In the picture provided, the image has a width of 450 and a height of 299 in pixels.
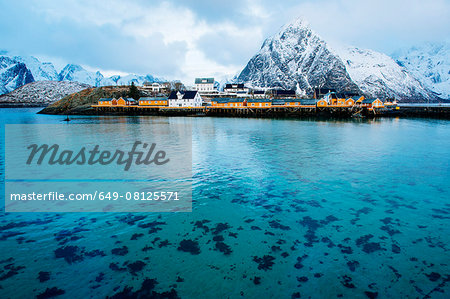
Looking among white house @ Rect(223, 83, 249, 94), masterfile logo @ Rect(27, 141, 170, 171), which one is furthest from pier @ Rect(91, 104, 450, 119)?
masterfile logo @ Rect(27, 141, 170, 171)

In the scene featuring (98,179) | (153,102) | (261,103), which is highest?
(153,102)

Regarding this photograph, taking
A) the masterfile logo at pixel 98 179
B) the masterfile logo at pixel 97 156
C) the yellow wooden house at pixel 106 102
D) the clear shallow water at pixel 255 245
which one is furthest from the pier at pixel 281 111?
the clear shallow water at pixel 255 245

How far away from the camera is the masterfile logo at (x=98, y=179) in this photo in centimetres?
1224

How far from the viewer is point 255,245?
8.73 metres

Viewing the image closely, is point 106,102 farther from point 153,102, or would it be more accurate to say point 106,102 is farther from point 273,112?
point 273,112

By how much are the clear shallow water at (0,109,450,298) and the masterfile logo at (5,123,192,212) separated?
1019mm

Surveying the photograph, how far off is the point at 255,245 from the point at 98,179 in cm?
1247

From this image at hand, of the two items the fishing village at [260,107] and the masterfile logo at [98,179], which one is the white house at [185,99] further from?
the masterfile logo at [98,179]

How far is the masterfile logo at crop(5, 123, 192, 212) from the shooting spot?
482 inches

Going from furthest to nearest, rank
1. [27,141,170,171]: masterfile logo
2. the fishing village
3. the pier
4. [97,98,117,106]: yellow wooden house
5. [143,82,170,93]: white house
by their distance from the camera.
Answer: [143,82,170,93]: white house, [97,98,117,106]: yellow wooden house, the fishing village, the pier, [27,141,170,171]: masterfile logo

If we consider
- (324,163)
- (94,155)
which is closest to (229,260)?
(324,163)

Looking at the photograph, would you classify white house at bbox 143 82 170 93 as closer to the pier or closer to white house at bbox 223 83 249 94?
white house at bbox 223 83 249 94

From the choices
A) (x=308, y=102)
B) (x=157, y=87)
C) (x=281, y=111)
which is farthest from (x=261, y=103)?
(x=157, y=87)

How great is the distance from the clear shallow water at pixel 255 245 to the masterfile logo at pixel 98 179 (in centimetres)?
102
